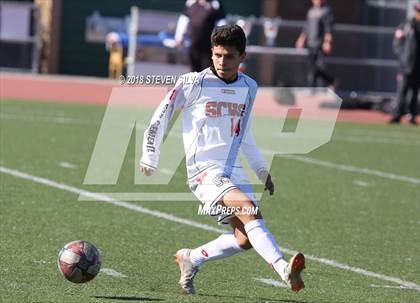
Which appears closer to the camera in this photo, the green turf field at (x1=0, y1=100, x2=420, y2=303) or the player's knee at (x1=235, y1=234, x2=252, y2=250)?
the player's knee at (x1=235, y1=234, x2=252, y2=250)

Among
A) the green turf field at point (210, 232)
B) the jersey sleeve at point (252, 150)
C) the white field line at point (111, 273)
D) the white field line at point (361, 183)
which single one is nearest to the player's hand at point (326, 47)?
the green turf field at point (210, 232)

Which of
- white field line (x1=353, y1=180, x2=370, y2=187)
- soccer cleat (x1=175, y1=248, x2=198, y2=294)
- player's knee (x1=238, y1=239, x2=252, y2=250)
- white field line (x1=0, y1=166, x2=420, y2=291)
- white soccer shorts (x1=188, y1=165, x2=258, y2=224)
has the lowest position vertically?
white field line (x1=353, y1=180, x2=370, y2=187)

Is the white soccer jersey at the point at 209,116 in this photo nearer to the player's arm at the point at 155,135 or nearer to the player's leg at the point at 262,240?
the player's arm at the point at 155,135

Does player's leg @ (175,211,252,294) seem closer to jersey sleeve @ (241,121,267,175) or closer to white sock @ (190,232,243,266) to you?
white sock @ (190,232,243,266)

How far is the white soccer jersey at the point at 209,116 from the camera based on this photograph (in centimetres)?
758

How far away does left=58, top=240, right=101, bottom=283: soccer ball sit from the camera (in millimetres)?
7484

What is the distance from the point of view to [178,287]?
8.00 meters

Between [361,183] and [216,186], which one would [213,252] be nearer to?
[216,186]

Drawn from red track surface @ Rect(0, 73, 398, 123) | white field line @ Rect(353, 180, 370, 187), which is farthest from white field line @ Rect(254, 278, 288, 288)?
red track surface @ Rect(0, 73, 398, 123)

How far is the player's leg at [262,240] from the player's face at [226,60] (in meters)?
0.74

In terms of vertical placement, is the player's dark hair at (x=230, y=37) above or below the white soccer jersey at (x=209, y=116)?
above

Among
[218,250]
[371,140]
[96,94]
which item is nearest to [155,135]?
[218,250]

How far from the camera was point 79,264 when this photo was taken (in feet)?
24.5

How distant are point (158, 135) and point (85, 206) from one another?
4.04 m
